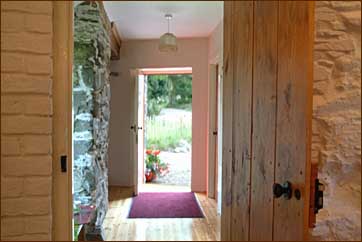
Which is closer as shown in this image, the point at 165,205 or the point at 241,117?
the point at 241,117

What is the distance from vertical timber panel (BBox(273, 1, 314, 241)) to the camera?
1006 millimetres

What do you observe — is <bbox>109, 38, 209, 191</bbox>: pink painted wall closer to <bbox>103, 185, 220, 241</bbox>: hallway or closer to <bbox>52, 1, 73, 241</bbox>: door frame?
<bbox>103, 185, 220, 241</bbox>: hallway

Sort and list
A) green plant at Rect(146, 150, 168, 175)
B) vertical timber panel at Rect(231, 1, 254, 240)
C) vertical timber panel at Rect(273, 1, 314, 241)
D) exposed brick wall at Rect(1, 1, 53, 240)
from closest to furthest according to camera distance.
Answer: vertical timber panel at Rect(273, 1, 314, 241)
exposed brick wall at Rect(1, 1, 53, 240)
vertical timber panel at Rect(231, 1, 254, 240)
green plant at Rect(146, 150, 168, 175)

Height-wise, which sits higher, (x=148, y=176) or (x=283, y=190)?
(x=283, y=190)

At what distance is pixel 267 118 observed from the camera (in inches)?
50.1

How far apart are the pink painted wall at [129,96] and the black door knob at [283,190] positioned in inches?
150

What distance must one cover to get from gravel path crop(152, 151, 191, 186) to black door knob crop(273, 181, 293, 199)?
15.0 feet

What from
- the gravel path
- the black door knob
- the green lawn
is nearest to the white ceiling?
the green lawn

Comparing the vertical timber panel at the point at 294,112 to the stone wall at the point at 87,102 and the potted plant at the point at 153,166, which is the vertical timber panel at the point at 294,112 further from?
the potted plant at the point at 153,166

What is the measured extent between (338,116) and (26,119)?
1265mm

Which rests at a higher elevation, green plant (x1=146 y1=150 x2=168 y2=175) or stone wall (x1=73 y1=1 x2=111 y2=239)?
stone wall (x1=73 y1=1 x2=111 y2=239)

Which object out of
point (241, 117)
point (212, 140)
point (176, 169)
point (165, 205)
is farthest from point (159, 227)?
point (176, 169)

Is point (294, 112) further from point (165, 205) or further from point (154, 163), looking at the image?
point (154, 163)

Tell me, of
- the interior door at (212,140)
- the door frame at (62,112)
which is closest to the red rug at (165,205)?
the interior door at (212,140)
